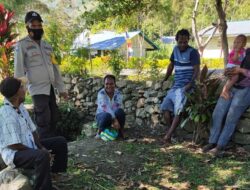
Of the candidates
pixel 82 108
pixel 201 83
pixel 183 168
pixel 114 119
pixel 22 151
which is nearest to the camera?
pixel 22 151

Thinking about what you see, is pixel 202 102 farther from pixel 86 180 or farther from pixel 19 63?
pixel 19 63

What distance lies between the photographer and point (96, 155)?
5.11 meters

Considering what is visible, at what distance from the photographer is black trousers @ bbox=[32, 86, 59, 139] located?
4.76 m

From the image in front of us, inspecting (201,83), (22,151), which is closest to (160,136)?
(201,83)

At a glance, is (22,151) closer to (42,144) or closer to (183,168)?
(42,144)

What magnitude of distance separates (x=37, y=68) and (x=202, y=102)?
7.83 feet

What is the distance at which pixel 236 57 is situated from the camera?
509cm

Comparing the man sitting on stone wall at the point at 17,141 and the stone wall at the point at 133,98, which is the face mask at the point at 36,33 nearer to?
the man sitting on stone wall at the point at 17,141

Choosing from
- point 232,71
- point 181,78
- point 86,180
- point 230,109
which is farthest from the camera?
point 181,78

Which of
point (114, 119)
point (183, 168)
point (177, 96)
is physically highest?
point (177, 96)

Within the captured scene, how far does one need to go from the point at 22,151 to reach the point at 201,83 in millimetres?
2964

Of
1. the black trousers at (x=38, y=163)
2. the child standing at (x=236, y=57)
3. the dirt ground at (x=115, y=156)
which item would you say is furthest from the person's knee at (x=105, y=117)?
the black trousers at (x=38, y=163)

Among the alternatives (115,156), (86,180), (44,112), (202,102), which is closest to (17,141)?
(86,180)

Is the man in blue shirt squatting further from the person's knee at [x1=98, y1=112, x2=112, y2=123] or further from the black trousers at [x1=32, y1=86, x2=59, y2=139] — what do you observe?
the black trousers at [x1=32, y1=86, x2=59, y2=139]
